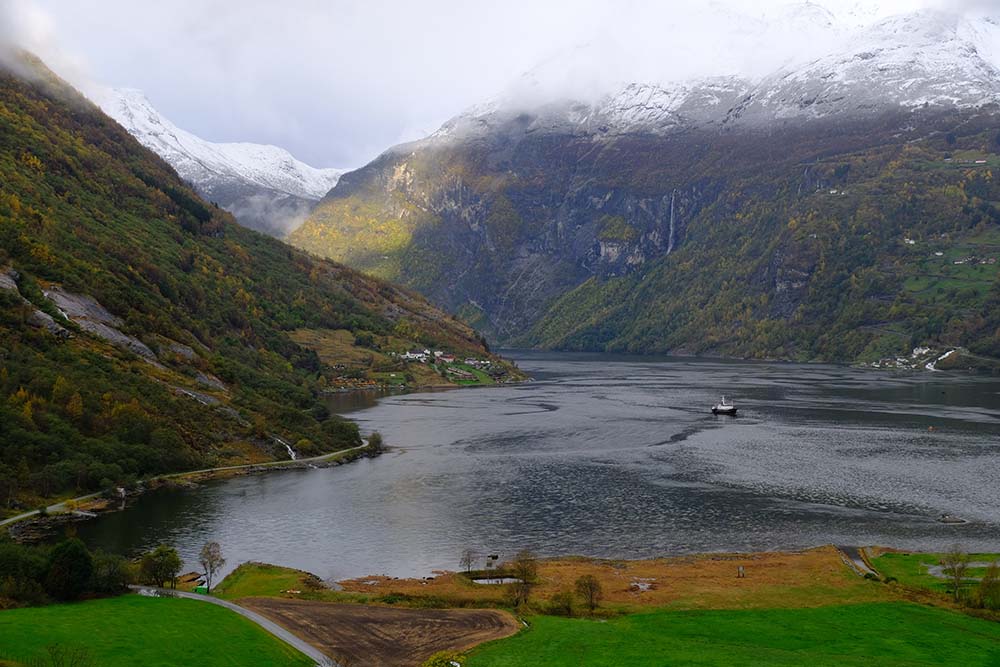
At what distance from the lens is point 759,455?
450ft

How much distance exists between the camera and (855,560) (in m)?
78.8

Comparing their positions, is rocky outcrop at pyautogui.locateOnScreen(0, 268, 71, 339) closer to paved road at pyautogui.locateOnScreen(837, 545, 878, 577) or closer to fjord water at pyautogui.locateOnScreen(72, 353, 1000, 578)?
fjord water at pyautogui.locateOnScreen(72, 353, 1000, 578)

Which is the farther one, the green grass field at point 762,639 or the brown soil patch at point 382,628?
the brown soil patch at point 382,628

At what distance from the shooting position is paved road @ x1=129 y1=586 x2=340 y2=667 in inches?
1850

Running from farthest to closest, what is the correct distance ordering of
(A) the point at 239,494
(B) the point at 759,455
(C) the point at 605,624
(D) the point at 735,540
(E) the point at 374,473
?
(B) the point at 759,455 < (E) the point at 374,473 < (A) the point at 239,494 < (D) the point at 735,540 < (C) the point at 605,624

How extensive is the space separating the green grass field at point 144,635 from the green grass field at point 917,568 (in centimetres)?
4979

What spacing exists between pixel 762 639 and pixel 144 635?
3633 centimetres

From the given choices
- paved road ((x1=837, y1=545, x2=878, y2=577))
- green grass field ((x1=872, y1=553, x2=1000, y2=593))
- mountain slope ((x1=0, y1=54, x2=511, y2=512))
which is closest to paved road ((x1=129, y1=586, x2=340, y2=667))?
mountain slope ((x1=0, y1=54, x2=511, y2=512))

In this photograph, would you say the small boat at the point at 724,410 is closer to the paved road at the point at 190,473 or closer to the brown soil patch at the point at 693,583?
the paved road at the point at 190,473

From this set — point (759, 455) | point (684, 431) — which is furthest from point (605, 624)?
point (684, 431)

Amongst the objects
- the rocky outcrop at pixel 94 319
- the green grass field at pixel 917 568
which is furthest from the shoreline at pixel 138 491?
the green grass field at pixel 917 568

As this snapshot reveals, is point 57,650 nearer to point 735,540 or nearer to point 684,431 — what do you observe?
point 735,540

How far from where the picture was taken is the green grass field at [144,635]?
4044cm

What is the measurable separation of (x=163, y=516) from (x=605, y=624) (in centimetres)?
5665
